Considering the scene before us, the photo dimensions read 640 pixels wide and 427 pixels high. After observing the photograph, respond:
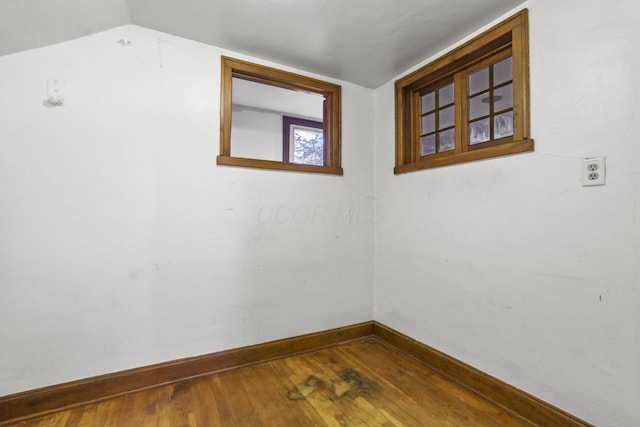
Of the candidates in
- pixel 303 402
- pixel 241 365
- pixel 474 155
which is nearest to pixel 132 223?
pixel 241 365

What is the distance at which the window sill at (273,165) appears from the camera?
Result: 6.93 feet

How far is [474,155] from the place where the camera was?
1905 mm

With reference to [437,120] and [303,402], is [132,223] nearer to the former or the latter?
[303,402]

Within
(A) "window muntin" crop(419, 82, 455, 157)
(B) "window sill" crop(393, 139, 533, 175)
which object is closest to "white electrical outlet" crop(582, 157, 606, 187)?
(B) "window sill" crop(393, 139, 533, 175)

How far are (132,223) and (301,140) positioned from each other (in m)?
2.78

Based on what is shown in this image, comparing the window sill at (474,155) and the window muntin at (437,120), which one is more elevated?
the window muntin at (437,120)

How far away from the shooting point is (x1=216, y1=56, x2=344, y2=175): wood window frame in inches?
83.4

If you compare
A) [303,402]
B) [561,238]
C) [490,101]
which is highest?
[490,101]

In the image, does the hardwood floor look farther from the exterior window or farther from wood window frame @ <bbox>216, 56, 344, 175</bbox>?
the exterior window

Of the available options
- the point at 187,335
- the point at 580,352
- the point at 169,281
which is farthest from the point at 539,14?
Answer: the point at 187,335

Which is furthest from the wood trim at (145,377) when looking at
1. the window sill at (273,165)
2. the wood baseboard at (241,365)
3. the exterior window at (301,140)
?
the exterior window at (301,140)

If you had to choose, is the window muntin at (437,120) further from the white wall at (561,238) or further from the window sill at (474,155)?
the white wall at (561,238)

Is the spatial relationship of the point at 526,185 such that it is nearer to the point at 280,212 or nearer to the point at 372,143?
the point at 372,143

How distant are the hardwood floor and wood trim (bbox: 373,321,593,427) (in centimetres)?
5
